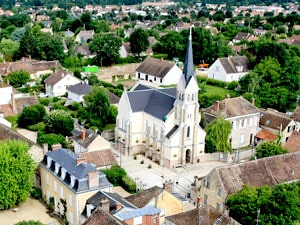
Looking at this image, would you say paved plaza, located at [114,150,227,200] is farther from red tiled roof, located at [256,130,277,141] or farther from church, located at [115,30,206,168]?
red tiled roof, located at [256,130,277,141]

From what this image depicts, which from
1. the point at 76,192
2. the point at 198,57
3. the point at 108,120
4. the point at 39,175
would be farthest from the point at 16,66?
the point at 76,192

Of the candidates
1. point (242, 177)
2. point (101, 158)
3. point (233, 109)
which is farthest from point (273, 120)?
point (101, 158)

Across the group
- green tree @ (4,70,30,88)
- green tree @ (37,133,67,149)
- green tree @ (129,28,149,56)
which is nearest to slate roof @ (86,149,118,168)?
green tree @ (37,133,67,149)

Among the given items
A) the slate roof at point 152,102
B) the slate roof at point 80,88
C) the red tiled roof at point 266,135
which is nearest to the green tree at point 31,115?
the slate roof at point 80,88

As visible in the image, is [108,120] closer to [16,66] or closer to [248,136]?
[248,136]

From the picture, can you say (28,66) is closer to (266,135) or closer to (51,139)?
(51,139)

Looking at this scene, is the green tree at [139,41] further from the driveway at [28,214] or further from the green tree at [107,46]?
the driveway at [28,214]
